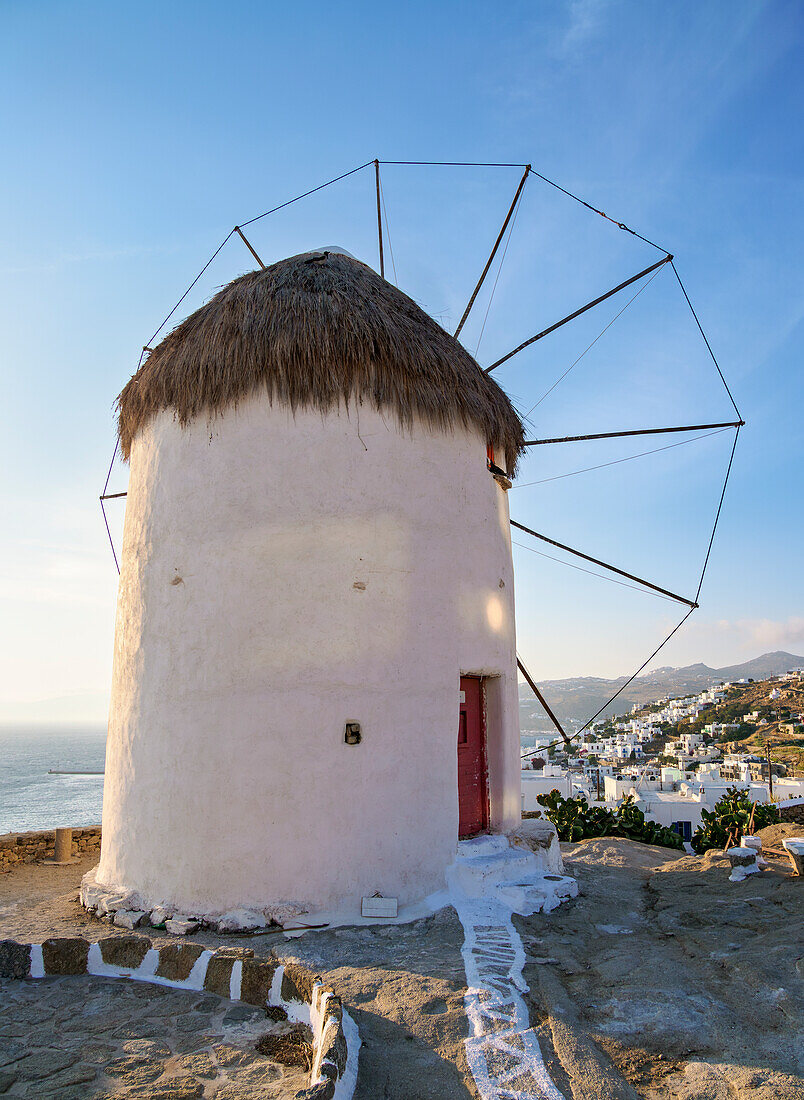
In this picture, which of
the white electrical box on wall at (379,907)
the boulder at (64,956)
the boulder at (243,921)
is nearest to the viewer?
the boulder at (64,956)

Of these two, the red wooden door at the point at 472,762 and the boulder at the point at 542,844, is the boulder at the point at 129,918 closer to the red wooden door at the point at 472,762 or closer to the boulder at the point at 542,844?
the red wooden door at the point at 472,762

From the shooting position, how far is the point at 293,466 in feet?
19.2

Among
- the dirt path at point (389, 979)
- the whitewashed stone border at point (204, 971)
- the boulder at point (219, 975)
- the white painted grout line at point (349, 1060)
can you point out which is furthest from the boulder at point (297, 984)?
the boulder at point (219, 975)

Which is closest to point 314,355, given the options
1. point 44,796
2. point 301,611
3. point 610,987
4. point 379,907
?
point 301,611

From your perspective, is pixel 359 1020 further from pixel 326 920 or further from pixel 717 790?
pixel 717 790

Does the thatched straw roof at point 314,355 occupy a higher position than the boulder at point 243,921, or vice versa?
the thatched straw roof at point 314,355

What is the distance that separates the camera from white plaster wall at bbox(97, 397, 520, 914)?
17.5 ft

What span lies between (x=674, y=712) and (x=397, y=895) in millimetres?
113093

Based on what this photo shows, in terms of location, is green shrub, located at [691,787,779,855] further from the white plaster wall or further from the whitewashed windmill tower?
the white plaster wall

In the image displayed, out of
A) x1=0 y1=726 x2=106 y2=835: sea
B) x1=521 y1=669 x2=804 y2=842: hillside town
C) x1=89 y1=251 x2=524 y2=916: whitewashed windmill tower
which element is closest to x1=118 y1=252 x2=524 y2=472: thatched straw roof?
x1=89 y1=251 x2=524 y2=916: whitewashed windmill tower

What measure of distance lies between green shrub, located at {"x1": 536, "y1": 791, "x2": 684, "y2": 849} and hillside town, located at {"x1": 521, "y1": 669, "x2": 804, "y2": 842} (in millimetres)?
1501

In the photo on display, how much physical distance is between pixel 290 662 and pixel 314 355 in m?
2.54

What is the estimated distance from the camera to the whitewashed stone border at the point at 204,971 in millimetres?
3357

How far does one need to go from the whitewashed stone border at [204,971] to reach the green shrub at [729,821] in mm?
7269
